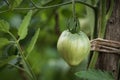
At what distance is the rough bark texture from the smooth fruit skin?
0.10 metres

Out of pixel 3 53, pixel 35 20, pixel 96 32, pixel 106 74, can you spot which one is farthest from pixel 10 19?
pixel 106 74

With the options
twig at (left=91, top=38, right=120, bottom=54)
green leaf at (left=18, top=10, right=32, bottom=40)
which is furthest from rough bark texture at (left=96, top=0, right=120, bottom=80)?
green leaf at (left=18, top=10, right=32, bottom=40)

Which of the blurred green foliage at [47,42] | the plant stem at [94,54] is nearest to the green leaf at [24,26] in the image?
the plant stem at [94,54]

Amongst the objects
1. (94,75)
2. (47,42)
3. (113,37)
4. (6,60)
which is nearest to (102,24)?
(113,37)

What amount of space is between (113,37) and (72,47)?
144mm

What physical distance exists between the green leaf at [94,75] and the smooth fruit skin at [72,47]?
0.04 metres

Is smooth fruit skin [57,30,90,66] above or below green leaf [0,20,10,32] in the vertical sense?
below

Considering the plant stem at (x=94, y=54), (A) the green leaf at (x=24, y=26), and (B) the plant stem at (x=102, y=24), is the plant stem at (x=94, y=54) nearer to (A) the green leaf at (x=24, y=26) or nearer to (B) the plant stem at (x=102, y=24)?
(B) the plant stem at (x=102, y=24)

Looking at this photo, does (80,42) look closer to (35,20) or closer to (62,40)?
(62,40)

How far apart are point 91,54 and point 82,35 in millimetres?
111

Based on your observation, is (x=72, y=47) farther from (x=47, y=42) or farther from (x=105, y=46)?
(x=47, y=42)

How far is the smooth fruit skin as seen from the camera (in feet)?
3.17

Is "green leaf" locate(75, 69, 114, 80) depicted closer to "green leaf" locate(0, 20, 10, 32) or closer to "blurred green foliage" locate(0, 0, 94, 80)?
"green leaf" locate(0, 20, 10, 32)

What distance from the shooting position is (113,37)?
106 centimetres
